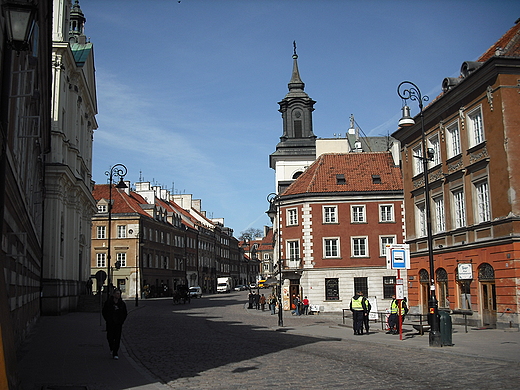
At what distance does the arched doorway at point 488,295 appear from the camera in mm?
23828

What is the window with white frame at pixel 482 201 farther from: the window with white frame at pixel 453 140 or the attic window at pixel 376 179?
the attic window at pixel 376 179

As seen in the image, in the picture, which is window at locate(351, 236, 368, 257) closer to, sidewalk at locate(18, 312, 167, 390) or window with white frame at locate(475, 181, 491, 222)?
window with white frame at locate(475, 181, 491, 222)

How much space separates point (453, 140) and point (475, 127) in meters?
1.92

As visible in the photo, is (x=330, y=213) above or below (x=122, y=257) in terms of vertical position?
above

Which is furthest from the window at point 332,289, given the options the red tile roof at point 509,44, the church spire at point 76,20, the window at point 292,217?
the church spire at point 76,20

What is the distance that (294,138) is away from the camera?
69312 mm

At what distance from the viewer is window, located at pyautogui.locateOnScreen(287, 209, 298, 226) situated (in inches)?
1837

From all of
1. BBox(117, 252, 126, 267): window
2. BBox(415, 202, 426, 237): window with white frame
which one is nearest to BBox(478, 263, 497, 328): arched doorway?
BBox(415, 202, 426, 237): window with white frame

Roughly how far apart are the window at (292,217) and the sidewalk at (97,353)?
21.1m

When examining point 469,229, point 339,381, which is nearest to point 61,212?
point 469,229

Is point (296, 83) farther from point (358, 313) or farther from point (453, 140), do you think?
point (358, 313)

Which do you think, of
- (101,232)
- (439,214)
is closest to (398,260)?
(439,214)

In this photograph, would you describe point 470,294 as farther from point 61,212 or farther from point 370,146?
point 370,146

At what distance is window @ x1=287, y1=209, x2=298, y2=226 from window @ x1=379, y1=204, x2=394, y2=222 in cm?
675
